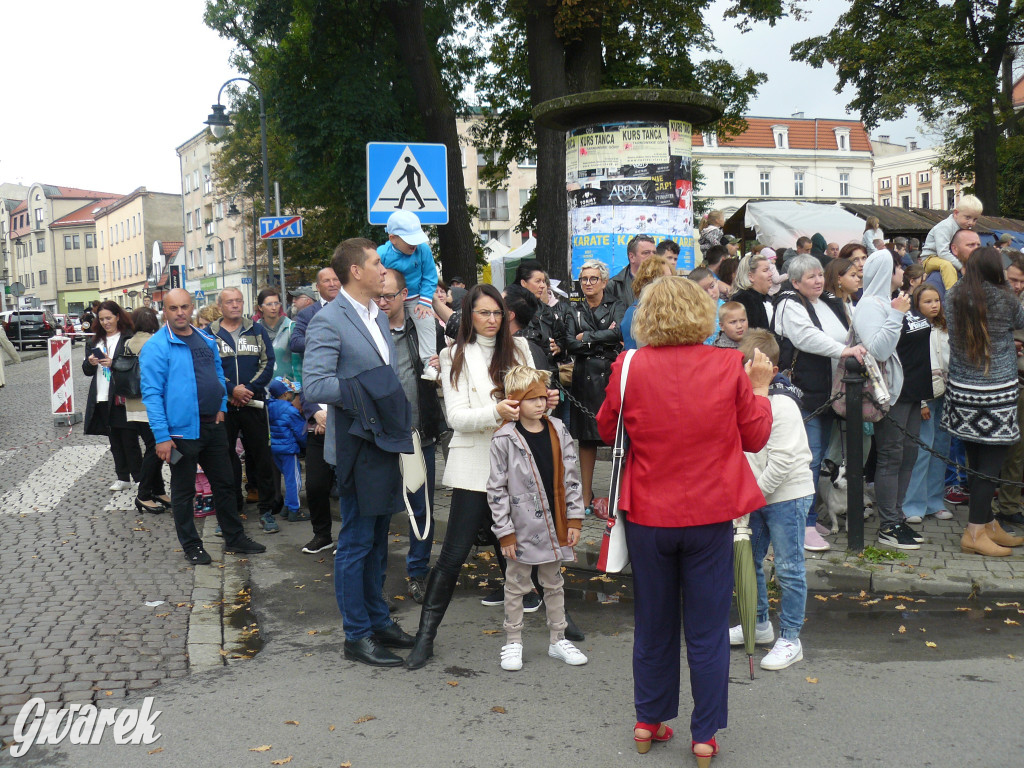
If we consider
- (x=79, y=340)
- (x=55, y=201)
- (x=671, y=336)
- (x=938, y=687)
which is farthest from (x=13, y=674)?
(x=55, y=201)

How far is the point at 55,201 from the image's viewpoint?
371 feet

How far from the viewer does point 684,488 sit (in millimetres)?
3689

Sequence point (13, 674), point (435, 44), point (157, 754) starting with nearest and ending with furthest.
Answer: point (157, 754), point (13, 674), point (435, 44)

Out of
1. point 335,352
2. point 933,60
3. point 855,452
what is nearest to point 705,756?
point 335,352

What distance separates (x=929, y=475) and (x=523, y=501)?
4.22 meters

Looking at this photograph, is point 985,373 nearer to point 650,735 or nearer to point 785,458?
point 785,458

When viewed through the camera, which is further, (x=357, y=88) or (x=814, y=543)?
(x=357, y=88)

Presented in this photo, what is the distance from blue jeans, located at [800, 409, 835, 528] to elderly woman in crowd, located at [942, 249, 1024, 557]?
2.83 ft

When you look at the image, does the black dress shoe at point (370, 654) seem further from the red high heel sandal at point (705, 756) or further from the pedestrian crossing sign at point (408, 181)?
the pedestrian crossing sign at point (408, 181)

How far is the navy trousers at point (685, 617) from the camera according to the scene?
147 inches

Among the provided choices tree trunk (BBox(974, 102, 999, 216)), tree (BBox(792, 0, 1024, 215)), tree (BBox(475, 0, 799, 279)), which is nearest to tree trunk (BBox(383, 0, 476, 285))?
tree (BBox(475, 0, 799, 279))

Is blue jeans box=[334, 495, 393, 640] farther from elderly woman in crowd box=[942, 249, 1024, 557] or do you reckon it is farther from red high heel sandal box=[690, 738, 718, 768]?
elderly woman in crowd box=[942, 249, 1024, 557]

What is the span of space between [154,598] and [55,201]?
120322 mm

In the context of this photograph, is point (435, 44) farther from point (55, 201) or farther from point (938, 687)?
point (55, 201)
